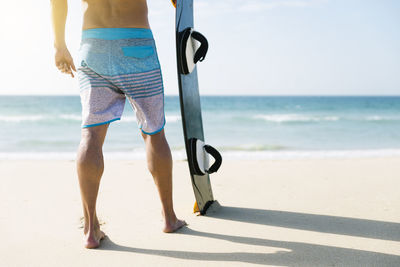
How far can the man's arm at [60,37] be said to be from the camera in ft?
5.92

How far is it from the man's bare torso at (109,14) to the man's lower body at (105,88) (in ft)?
0.10

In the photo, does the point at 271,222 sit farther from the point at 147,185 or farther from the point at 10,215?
the point at 10,215

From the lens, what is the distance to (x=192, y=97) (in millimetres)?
2303

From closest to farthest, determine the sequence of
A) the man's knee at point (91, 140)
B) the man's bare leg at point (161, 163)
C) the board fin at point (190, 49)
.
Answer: the man's knee at point (91, 140), the man's bare leg at point (161, 163), the board fin at point (190, 49)

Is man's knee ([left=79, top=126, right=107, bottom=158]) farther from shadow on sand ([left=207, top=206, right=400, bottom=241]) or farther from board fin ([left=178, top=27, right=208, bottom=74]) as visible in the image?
shadow on sand ([left=207, top=206, right=400, bottom=241])

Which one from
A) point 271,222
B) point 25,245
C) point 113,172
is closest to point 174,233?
point 271,222

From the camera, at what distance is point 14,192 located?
2959 millimetres

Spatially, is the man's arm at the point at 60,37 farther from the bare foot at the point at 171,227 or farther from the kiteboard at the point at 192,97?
the bare foot at the point at 171,227

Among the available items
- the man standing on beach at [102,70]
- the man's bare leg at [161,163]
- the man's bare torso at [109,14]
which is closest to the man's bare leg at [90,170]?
the man standing on beach at [102,70]

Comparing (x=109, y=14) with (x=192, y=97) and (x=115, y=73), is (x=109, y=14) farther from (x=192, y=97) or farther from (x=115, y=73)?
(x=192, y=97)

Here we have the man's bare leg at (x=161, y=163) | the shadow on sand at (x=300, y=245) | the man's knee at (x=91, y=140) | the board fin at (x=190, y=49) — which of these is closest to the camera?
the shadow on sand at (x=300, y=245)

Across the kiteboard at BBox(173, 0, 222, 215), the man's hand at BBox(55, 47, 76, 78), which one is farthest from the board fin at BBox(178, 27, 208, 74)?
the man's hand at BBox(55, 47, 76, 78)

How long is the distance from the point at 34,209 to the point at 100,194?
1.76ft

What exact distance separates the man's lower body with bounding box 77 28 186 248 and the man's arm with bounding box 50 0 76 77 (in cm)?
7
